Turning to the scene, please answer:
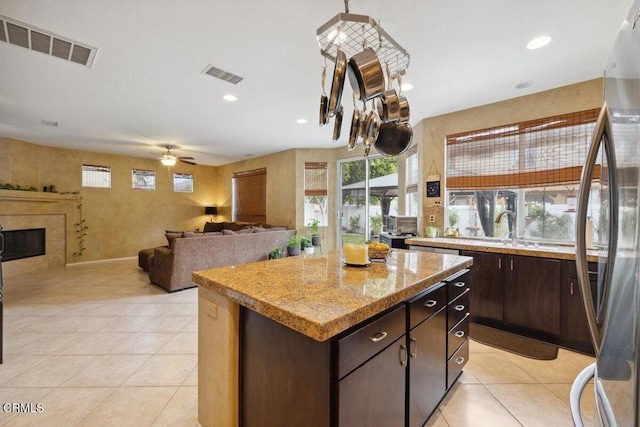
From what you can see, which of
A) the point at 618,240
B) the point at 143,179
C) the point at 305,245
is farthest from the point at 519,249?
the point at 143,179

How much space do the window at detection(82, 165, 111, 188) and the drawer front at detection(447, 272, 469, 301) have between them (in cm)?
807

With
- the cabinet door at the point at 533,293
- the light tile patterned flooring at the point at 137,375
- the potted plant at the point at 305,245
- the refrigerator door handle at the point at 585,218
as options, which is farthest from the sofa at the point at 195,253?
the refrigerator door handle at the point at 585,218

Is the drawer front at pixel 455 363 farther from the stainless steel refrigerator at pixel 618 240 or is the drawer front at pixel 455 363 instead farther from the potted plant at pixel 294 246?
the potted plant at pixel 294 246

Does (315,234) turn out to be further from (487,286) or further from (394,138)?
(394,138)

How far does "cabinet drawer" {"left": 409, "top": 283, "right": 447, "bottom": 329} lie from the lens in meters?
1.39

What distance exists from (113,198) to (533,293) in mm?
8578

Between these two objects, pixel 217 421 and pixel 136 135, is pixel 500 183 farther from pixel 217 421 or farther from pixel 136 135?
pixel 136 135

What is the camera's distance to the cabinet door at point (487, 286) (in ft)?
9.53

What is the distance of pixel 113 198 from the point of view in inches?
270

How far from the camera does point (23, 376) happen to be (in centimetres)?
210

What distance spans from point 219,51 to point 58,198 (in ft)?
19.8

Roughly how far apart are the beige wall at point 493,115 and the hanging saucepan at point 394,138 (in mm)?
2142

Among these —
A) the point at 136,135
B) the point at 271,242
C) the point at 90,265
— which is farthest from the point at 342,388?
the point at 90,265

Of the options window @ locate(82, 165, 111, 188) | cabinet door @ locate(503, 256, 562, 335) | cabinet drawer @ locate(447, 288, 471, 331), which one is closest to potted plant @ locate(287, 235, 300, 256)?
cabinet door @ locate(503, 256, 562, 335)
